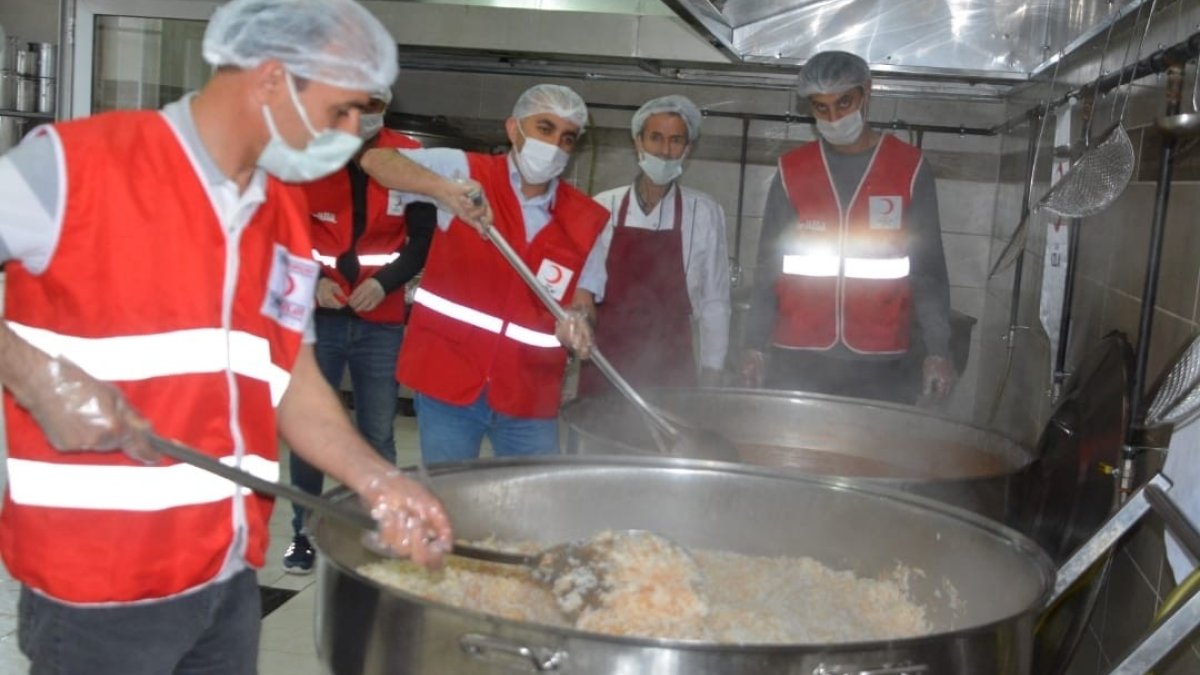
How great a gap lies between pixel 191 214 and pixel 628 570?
78 cm

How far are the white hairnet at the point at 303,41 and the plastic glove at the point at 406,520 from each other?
19.7 inches

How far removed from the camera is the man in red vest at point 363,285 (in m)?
3.28

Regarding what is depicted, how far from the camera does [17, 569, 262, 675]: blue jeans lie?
1.35 metres

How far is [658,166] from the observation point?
3484 millimetres

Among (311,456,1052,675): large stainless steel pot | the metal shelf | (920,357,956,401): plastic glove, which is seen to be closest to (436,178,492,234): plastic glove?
(311,456,1052,675): large stainless steel pot

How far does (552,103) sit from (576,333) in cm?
63

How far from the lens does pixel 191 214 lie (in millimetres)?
1370

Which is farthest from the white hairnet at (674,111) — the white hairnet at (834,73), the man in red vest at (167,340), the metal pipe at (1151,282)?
the man in red vest at (167,340)

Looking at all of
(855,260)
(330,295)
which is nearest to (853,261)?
(855,260)

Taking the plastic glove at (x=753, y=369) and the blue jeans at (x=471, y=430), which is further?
the plastic glove at (x=753, y=369)

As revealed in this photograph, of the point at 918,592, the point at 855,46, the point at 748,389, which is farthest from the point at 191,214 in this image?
the point at 855,46

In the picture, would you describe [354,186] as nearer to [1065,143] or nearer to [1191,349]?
[1065,143]

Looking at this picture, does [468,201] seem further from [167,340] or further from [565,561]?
[167,340]

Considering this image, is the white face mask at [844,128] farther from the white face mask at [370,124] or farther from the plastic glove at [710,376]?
the white face mask at [370,124]
